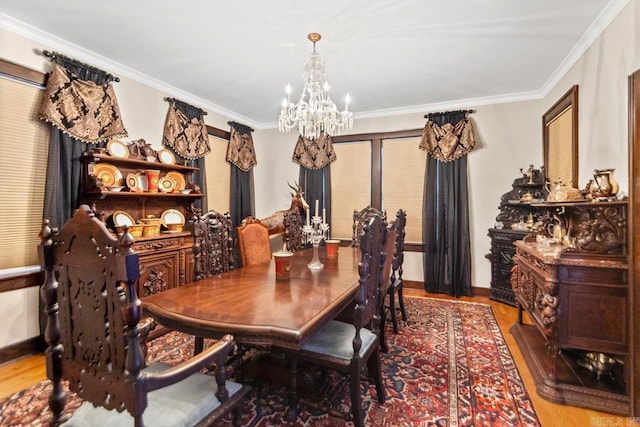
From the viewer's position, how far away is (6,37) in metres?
2.48

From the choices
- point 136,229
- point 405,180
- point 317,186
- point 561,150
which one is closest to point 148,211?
point 136,229

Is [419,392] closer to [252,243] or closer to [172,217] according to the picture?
[252,243]

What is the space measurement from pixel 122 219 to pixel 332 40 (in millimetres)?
2716

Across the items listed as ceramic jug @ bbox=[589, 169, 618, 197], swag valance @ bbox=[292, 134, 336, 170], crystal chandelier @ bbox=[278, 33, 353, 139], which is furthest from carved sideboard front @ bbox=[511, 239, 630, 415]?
swag valance @ bbox=[292, 134, 336, 170]

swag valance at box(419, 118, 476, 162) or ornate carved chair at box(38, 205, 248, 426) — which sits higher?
swag valance at box(419, 118, 476, 162)

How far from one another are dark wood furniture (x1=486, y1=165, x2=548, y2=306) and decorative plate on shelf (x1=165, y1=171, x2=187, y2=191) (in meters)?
3.98

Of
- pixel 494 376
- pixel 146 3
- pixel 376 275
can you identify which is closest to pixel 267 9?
pixel 146 3

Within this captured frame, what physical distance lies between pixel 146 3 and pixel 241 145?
285 cm

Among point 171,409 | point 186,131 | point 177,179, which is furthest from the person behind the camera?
point 186,131

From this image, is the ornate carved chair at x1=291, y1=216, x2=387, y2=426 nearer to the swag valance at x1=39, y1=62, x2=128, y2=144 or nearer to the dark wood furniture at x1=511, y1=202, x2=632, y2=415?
the dark wood furniture at x1=511, y1=202, x2=632, y2=415

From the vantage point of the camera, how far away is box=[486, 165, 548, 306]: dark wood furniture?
3.78m

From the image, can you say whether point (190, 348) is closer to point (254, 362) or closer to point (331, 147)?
point (254, 362)

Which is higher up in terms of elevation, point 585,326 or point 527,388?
point 585,326

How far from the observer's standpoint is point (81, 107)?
2.81 metres
